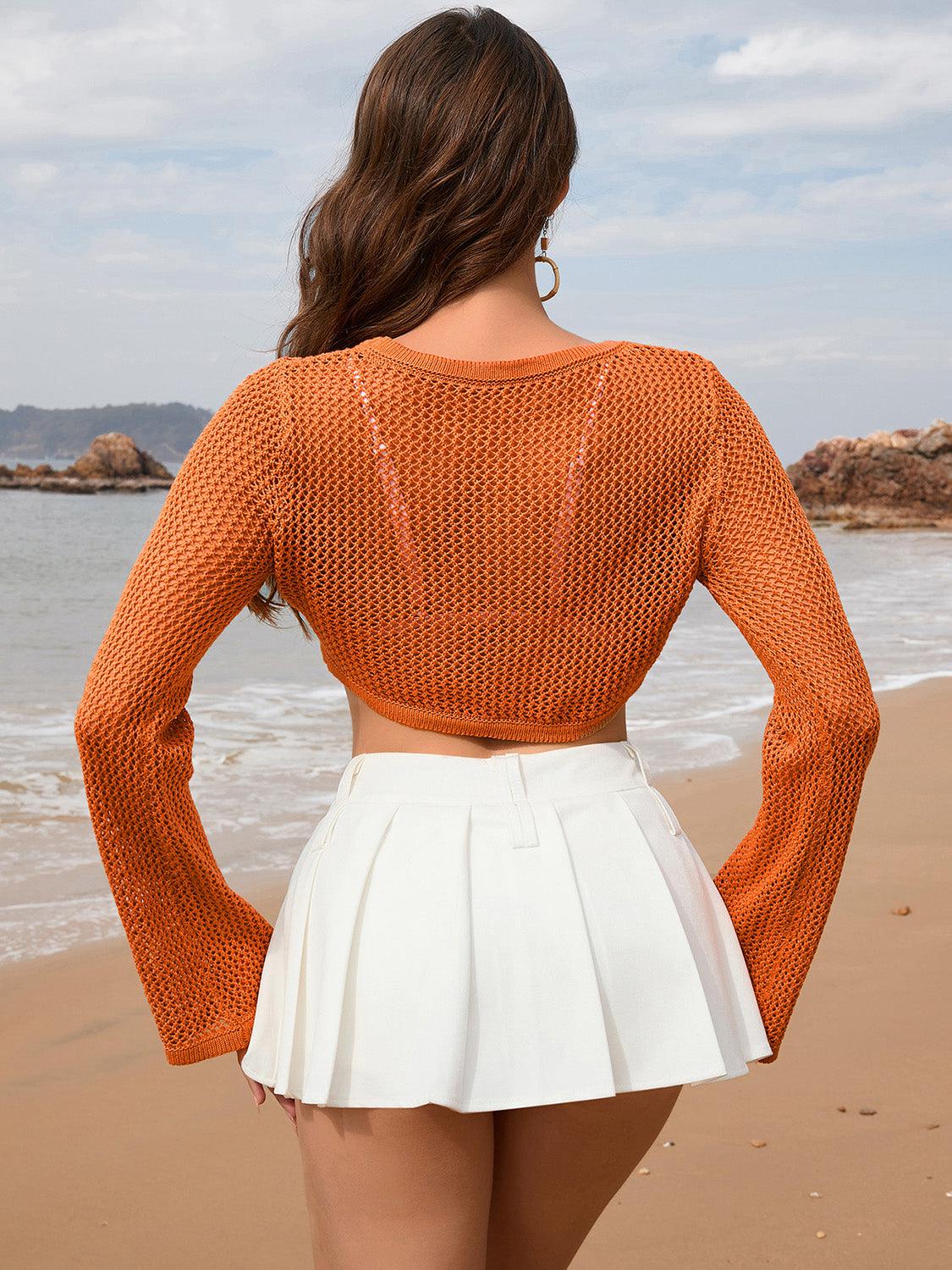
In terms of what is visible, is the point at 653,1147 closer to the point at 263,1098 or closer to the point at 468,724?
the point at 263,1098

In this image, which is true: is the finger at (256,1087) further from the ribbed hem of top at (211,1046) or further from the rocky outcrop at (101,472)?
the rocky outcrop at (101,472)

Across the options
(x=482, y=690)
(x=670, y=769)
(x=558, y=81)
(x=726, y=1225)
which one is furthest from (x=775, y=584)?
(x=670, y=769)

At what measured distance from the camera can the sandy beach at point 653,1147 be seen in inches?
112

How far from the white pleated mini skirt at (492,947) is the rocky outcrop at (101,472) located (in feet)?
154

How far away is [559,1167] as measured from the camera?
1.58 metres

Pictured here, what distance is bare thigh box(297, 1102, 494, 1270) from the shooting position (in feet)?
4.74

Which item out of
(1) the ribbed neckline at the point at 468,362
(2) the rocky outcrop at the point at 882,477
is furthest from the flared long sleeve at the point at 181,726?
(2) the rocky outcrop at the point at 882,477

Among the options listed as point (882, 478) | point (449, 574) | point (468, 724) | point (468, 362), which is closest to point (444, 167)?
point (468, 362)

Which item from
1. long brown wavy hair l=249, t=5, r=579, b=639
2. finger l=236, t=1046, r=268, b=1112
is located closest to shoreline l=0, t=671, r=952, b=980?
finger l=236, t=1046, r=268, b=1112

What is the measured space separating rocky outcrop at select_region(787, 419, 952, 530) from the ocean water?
568 inches

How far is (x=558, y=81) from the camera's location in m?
1.50

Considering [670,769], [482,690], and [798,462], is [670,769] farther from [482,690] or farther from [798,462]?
[798,462]

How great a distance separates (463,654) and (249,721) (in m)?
7.12

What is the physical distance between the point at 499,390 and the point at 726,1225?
2.18 meters
